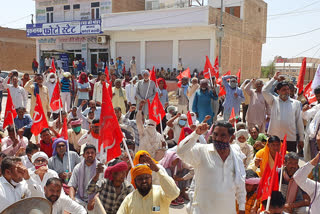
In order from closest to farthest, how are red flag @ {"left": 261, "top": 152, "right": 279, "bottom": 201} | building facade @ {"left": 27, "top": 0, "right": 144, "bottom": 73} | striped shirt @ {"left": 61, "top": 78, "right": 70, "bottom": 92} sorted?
red flag @ {"left": 261, "top": 152, "right": 279, "bottom": 201}
striped shirt @ {"left": 61, "top": 78, "right": 70, "bottom": 92}
building facade @ {"left": 27, "top": 0, "right": 144, "bottom": 73}

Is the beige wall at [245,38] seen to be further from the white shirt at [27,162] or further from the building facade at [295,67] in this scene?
the white shirt at [27,162]

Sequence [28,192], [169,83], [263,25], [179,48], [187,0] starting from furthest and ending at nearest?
1. [263,25]
2. [187,0]
3. [179,48]
4. [169,83]
5. [28,192]

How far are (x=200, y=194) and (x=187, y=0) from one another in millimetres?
25654

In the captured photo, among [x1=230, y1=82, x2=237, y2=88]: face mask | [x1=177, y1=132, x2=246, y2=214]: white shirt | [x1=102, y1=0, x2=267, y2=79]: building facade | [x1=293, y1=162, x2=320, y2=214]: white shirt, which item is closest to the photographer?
[x1=177, y1=132, x2=246, y2=214]: white shirt

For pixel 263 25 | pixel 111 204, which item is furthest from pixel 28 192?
pixel 263 25

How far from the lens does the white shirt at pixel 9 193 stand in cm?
324

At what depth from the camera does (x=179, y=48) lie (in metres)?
23.5

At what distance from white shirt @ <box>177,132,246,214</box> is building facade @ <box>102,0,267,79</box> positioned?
61.3ft

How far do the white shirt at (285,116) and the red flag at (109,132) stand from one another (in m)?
2.56

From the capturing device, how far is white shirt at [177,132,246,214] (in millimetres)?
2922

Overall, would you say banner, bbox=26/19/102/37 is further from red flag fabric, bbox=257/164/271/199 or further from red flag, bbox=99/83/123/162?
red flag fabric, bbox=257/164/271/199

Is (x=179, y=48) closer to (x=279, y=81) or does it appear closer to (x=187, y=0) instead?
(x=187, y=0)

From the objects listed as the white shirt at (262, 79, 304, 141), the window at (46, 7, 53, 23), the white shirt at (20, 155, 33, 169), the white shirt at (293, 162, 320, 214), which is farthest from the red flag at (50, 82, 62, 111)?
the window at (46, 7, 53, 23)

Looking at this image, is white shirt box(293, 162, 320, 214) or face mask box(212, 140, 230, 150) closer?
face mask box(212, 140, 230, 150)
